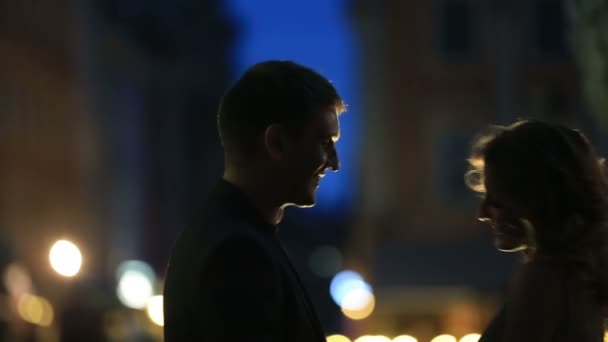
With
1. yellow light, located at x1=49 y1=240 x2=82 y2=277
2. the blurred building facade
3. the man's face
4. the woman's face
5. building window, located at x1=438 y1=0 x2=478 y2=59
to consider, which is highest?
building window, located at x1=438 y1=0 x2=478 y2=59

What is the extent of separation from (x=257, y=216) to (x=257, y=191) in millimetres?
68

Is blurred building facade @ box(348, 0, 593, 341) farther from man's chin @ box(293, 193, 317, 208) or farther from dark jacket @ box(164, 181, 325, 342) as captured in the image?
dark jacket @ box(164, 181, 325, 342)

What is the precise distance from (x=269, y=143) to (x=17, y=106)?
31097 mm

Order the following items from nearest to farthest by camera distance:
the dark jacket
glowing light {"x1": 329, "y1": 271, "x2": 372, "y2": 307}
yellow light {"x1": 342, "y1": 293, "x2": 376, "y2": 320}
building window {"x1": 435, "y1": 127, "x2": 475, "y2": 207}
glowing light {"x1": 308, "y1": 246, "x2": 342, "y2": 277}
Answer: the dark jacket
yellow light {"x1": 342, "y1": 293, "x2": 376, "y2": 320}
building window {"x1": 435, "y1": 127, "x2": 475, "y2": 207}
glowing light {"x1": 329, "y1": 271, "x2": 372, "y2": 307}
glowing light {"x1": 308, "y1": 246, "x2": 342, "y2": 277}

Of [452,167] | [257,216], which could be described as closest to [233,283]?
[257,216]

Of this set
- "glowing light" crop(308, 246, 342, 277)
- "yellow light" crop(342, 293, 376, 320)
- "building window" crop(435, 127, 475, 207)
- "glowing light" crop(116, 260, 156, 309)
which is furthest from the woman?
"glowing light" crop(308, 246, 342, 277)

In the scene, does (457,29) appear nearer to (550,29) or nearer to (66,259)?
(550,29)

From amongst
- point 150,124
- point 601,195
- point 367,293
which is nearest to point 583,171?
point 601,195

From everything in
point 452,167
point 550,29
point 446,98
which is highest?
point 550,29

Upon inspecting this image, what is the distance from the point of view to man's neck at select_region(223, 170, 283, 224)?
3.85 metres

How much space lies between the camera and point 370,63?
33.9 meters

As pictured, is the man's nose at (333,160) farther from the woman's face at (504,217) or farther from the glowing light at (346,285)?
the glowing light at (346,285)

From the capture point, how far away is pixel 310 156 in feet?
12.7

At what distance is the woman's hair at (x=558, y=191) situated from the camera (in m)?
4.04
